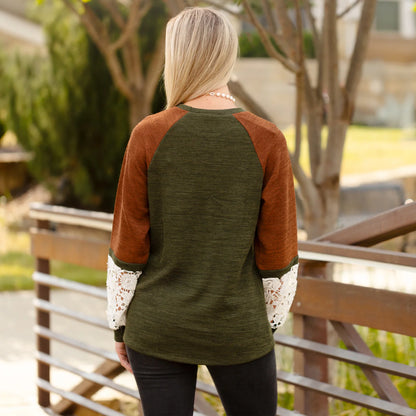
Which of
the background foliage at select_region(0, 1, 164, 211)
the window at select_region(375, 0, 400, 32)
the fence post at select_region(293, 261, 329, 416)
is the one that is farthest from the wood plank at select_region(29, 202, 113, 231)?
the window at select_region(375, 0, 400, 32)

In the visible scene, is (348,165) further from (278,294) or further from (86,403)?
(278,294)

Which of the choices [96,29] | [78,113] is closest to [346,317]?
[96,29]

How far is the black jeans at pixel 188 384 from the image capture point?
195 cm

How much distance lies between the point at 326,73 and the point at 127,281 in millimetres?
2393

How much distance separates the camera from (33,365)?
5.23 meters

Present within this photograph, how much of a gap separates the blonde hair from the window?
82.2ft

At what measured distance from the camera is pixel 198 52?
6.05 ft

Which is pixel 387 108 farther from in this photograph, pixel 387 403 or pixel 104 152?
pixel 387 403

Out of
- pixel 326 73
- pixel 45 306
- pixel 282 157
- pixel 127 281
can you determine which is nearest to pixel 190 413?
pixel 127 281

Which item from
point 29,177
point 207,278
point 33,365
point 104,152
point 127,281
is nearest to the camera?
point 207,278

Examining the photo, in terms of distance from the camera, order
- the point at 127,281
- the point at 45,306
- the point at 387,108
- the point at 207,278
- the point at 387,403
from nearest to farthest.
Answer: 1. the point at 207,278
2. the point at 127,281
3. the point at 387,403
4. the point at 45,306
5. the point at 387,108

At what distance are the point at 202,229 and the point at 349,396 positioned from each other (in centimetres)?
114

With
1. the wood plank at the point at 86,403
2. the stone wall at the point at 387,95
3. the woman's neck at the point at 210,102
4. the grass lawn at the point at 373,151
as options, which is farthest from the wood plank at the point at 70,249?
the stone wall at the point at 387,95

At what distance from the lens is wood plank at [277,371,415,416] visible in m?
2.50
